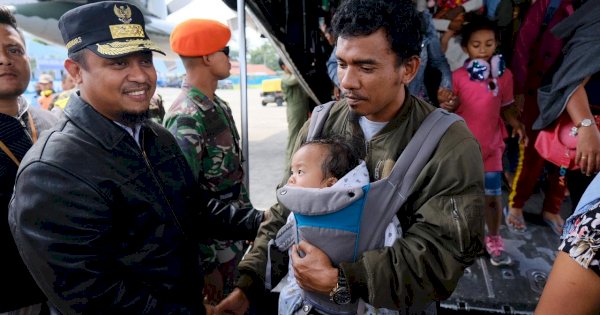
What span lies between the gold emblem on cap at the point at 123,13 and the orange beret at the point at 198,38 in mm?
1037

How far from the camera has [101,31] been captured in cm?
143

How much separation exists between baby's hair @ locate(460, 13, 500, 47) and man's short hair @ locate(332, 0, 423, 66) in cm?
172

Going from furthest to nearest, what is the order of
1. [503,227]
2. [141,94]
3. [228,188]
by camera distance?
[503,227], [228,188], [141,94]

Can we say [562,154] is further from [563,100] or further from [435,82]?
[435,82]

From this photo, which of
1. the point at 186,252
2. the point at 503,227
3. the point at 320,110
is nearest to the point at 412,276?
the point at 320,110

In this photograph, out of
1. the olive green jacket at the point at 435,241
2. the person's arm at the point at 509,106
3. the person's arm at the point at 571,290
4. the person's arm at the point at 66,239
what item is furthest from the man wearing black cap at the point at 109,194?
the person's arm at the point at 509,106

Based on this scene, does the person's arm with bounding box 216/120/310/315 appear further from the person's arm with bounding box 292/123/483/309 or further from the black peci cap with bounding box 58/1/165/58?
the black peci cap with bounding box 58/1/165/58

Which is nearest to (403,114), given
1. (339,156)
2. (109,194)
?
(339,156)

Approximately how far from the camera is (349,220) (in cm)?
123

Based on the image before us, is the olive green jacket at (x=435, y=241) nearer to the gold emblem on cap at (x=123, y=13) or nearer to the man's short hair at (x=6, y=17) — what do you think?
the gold emblem on cap at (x=123, y=13)

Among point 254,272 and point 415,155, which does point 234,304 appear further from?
point 415,155

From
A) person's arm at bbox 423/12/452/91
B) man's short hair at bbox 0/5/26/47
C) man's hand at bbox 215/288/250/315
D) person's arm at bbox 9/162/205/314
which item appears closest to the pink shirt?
person's arm at bbox 423/12/452/91

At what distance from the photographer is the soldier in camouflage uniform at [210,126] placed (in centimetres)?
240

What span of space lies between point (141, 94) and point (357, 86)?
912mm
